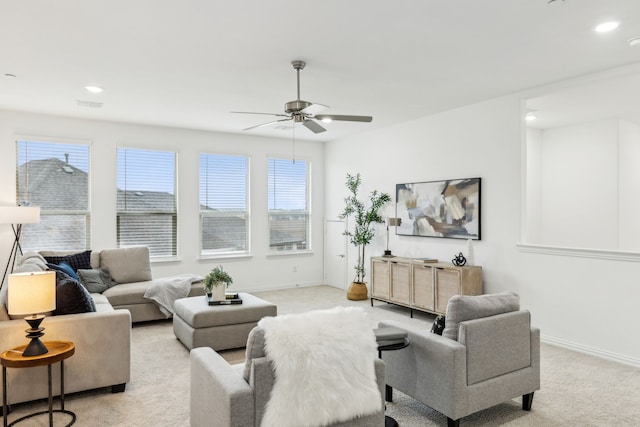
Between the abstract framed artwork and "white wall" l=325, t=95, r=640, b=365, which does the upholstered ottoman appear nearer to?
the abstract framed artwork

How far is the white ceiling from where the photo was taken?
2891 mm

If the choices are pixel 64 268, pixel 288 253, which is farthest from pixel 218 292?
pixel 288 253

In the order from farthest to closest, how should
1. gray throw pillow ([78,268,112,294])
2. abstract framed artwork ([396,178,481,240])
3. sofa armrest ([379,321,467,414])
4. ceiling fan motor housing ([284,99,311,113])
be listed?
abstract framed artwork ([396,178,481,240]), gray throw pillow ([78,268,112,294]), ceiling fan motor housing ([284,99,311,113]), sofa armrest ([379,321,467,414])

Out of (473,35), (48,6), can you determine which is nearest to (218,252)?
(48,6)

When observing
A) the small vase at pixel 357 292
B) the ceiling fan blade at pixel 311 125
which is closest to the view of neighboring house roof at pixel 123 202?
the small vase at pixel 357 292

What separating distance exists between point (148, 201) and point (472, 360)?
5709 millimetres

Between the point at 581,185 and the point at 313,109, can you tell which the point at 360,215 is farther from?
the point at 313,109

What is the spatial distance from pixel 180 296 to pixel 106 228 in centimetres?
204

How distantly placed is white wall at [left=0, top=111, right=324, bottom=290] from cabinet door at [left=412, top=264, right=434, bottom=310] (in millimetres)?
2997

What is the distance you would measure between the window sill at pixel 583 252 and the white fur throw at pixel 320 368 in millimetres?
3230

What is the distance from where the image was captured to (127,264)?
5797 millimetres

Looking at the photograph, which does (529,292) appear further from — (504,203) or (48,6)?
(48,6)

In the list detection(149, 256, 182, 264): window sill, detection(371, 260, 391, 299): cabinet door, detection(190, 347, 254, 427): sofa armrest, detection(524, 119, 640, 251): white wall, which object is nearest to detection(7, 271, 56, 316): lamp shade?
detection(190, 347, 254, 427): sofa armrest

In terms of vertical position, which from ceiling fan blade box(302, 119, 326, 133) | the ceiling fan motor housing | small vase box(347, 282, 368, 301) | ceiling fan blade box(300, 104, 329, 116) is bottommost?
small vase box(347, 282, 368, 301)
